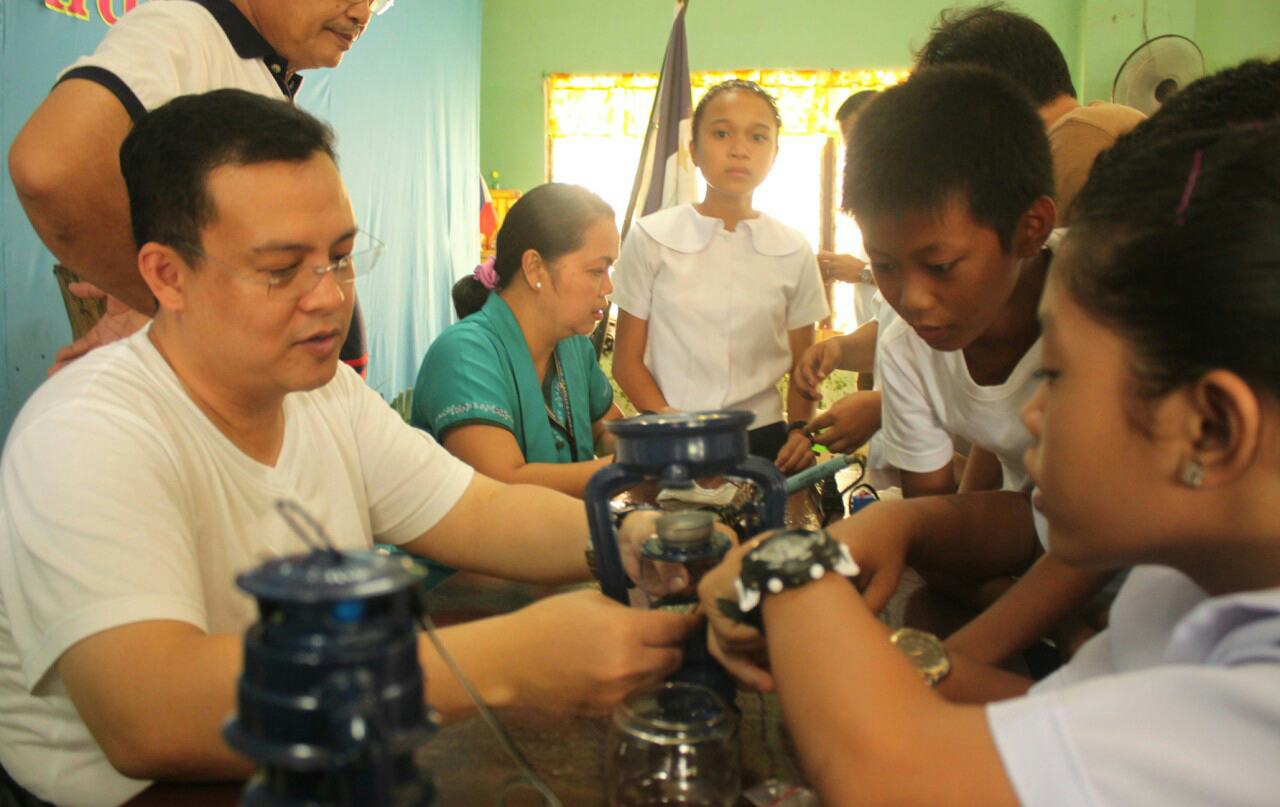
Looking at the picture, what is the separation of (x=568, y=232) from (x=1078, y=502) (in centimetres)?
195

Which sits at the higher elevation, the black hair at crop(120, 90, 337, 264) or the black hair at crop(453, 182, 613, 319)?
the black hair at crop(120, 90, 337, 264)

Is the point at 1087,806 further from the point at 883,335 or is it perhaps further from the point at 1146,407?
the point at 883,335

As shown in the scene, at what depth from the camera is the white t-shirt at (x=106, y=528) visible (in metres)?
0.97

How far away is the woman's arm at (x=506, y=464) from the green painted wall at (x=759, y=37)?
570 cm

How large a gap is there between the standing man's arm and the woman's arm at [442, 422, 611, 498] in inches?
30.2

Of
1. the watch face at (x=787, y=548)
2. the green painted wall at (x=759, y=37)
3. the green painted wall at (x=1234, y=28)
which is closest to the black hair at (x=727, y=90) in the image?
the watch face at (x=787, y=548)

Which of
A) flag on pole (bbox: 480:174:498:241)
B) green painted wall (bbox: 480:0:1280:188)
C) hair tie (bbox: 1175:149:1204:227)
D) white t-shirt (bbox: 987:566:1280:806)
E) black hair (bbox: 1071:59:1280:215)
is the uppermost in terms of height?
green painted wall (bbox: 480:0:1280:188)

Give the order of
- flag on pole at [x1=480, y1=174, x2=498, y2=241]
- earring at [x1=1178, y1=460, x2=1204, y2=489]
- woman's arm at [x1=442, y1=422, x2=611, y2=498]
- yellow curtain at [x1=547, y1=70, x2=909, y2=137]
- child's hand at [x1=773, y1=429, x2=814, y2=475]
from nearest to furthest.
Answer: earring at [x1=1178, y1=460, x2=1204, y2=489]
woman's arm at [x1=442, y1=422, x2=611, y2=498]
child's hand at [x1=773, y1=429, x2=814, y2=475]
flag on pole at [x1=480, y1=174, x2=498, y2=241]
yellow curtain at [x1=547, y1=70, x2=909, y2=137]

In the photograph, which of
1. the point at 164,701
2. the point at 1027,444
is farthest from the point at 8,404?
the point at 1027,444

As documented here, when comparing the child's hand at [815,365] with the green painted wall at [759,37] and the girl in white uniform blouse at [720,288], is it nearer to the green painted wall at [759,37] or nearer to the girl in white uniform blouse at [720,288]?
the girl in white uniform blouse at [720,288]

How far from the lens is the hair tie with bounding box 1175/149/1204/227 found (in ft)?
2.43

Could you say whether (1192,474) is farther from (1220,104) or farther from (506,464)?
(506,464)

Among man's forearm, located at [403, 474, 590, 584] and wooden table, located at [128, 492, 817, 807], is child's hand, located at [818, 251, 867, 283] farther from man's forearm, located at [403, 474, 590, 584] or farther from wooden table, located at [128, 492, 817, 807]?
wooden table, located at [128, 492, 817, 807]

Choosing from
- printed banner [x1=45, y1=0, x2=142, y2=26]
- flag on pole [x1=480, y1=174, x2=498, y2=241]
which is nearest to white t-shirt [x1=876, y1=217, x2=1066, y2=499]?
printed banner [x1=45, y1=0, x2=142, y2=26]
